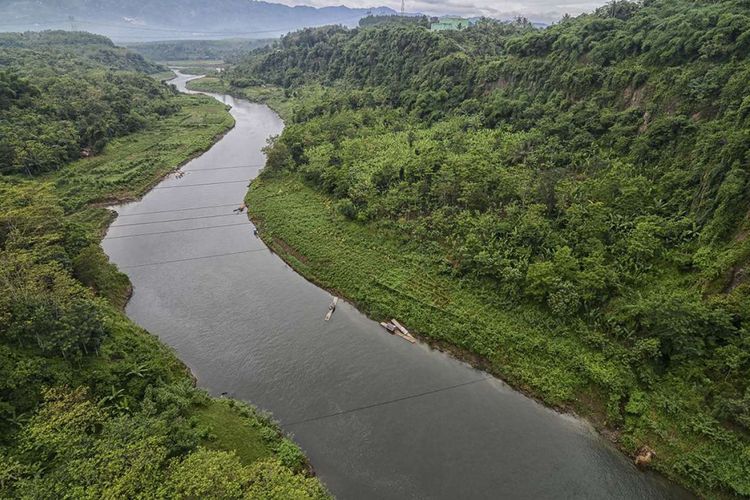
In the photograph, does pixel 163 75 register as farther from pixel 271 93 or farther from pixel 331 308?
pixel 331 308

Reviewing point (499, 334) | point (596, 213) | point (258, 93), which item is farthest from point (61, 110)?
point (596, 213)

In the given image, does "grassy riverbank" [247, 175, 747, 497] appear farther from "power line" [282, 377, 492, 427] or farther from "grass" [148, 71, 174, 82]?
"grass" [148, 71, 174, 82]

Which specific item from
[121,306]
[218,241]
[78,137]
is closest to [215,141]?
[78,137]

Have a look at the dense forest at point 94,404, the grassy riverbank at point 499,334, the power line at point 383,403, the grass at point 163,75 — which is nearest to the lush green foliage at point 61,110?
the dense forest at point 94,404

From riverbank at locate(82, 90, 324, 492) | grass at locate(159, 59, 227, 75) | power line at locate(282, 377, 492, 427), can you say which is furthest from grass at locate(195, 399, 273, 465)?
grass at locate(159, 59, 227, 75)

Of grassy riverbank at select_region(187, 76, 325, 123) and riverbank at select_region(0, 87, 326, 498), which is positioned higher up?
grassy riverbank at select_region(187, 76, 325, 123)

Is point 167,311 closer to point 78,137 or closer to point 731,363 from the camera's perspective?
point 731,363

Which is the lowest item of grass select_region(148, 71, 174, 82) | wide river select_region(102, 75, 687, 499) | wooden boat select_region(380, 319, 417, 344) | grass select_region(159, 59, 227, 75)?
wide river select_region(102, 75, 687, 499)
